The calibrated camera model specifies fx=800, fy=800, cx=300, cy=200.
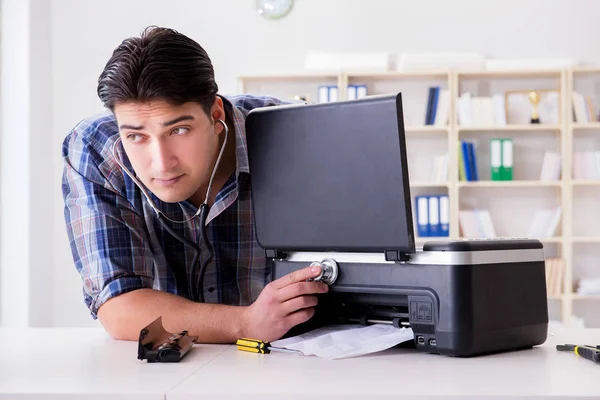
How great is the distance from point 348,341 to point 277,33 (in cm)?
418

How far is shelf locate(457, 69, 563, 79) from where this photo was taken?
491cm

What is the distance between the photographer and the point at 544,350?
4.19 feet

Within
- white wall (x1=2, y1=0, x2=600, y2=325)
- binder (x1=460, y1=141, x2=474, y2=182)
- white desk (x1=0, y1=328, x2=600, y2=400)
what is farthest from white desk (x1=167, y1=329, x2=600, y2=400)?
white wall (x1=2, y1=0, x2=600, y2=325)

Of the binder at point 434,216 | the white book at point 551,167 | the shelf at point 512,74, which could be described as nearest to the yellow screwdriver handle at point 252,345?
the binder at point 434,216

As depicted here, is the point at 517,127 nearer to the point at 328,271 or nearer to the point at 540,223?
the point at 540,223

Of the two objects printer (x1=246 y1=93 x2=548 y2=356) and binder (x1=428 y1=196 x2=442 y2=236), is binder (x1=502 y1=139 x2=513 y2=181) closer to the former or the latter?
binder (x1=428 y1=196 x2=442 y2=236)

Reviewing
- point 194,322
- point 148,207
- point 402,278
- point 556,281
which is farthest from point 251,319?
point 556,281

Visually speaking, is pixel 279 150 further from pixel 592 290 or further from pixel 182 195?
pixel 592 290

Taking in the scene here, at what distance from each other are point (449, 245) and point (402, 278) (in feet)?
0.33

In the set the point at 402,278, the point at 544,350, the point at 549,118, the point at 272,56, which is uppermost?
the point at 272,56

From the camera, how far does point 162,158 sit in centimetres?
146

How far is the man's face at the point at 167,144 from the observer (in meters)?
1.45

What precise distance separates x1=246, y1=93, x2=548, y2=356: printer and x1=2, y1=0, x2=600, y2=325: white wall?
392cm

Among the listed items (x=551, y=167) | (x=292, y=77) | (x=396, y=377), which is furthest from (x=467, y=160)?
(x=396, y=377)
